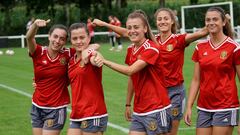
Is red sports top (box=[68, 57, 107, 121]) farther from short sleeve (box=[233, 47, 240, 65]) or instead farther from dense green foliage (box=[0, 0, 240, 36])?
dense green foliage (box=[0, 0, 240, 36])

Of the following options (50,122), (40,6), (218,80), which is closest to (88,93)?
(50,122)

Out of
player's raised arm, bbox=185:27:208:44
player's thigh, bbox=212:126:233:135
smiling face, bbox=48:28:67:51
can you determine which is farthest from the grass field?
player's thigh, bbox=212:126:233:135

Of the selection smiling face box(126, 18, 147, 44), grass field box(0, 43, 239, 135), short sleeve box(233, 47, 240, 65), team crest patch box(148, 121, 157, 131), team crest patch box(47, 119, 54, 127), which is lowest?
grass field box(0, 43, 239, 135)

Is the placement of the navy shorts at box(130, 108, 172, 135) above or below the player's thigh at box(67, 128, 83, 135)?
above

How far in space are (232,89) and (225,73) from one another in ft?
0.70

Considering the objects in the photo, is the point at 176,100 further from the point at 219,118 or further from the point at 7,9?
the point at 7,9

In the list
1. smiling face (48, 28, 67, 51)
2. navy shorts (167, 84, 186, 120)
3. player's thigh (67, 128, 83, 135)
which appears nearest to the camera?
player's thigh (67, 128, 83, 135)

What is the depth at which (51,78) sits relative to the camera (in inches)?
280

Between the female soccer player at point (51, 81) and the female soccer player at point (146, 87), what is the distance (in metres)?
1.15

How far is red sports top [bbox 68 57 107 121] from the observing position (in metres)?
6.29

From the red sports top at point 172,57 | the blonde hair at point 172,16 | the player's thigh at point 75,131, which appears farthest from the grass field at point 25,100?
the player's thigh at point 75,131

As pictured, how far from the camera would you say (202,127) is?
6500 millimetres

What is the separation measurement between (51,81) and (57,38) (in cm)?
57

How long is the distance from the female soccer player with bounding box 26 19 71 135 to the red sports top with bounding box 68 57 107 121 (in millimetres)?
762
